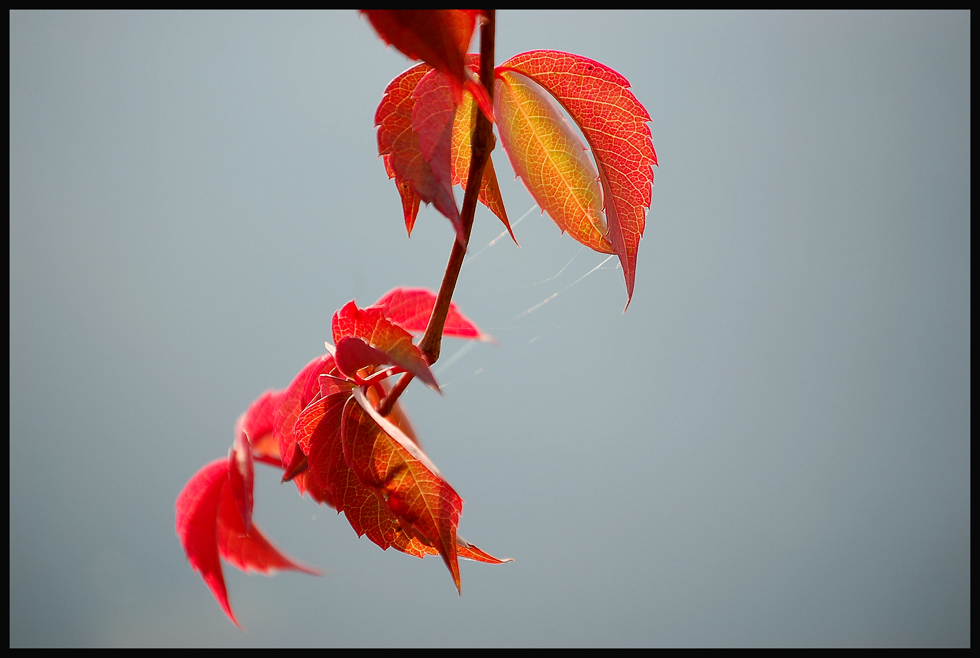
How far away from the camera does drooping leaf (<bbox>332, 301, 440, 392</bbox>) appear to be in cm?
12

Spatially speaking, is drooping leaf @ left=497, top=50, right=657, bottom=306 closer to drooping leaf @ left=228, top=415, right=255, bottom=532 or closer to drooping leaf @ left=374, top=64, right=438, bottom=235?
drooping leaf @ left=374, top=64, right=438, bottom=235

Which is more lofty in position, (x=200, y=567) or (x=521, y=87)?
(x=521, y=87)

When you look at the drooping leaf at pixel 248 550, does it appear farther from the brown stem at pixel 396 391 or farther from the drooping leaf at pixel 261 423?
the brown stem at pixel 396 391

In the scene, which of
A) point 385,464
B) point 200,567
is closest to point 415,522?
point 385,464

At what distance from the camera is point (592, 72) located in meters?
0.14

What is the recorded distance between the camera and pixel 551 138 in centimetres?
15

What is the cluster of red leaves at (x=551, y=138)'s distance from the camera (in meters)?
0.12

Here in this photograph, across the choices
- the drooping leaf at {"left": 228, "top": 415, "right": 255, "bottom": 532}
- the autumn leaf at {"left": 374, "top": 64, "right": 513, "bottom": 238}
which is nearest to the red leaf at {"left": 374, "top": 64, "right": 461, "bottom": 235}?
the autumn leaf at {"left": 374, "top": 64, "right": 513, "bottom": 238}

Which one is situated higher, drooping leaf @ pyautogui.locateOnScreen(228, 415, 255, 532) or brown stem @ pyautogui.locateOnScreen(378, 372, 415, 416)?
brown stem @ pyautogui.locateOnScreen(378, 372, 415, 416)

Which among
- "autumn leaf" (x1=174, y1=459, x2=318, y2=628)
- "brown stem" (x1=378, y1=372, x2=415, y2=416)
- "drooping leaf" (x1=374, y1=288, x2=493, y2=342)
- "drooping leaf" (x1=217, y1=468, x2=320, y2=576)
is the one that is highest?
"drooping leaf" (x1=374, y1=288, x2=493, y2=342)

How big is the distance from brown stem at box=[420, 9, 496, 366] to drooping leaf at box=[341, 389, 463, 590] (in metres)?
0.03
